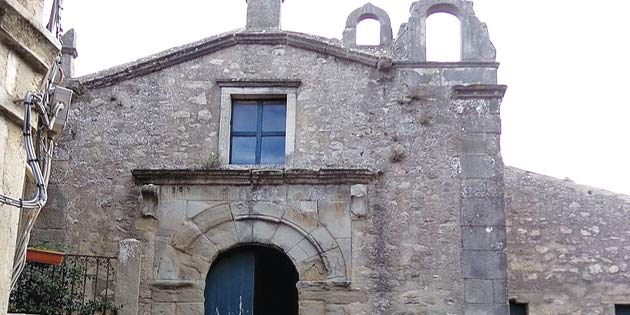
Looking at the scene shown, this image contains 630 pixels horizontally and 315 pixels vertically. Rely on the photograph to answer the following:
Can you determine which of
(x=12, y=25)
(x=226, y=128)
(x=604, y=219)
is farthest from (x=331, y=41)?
(x=12, y=25)

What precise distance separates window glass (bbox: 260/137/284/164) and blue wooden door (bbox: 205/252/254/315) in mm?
1136

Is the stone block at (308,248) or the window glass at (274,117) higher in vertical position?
the window glass at (274,117)

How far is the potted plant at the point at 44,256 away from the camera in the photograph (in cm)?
866

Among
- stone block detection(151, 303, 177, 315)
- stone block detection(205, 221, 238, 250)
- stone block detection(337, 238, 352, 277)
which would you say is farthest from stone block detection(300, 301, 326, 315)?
stone block detection(151, 303, 177, 315)

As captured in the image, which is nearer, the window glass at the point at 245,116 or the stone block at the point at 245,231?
the stone block at the point at 245,231

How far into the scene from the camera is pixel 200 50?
10.5 metres

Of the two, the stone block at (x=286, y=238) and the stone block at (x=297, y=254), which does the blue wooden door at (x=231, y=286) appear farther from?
the stone block at (x=297, y=254)

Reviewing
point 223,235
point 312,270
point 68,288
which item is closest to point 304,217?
point 312,270

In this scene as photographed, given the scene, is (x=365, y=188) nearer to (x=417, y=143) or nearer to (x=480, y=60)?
(x=417, y=143)

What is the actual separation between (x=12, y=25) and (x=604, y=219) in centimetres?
1087

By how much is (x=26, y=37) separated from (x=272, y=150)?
5.87m

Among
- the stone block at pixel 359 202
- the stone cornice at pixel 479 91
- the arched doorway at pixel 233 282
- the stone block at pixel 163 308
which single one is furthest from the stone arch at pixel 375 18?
the stone block at pixel 163 308

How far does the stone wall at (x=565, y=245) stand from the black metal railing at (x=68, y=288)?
635cm

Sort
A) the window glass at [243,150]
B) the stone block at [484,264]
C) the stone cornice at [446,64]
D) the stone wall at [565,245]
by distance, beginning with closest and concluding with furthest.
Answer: the stone block at [484,264] → the stone cornice at [446,64] → the window glass at [243,150] → the stone wall at [565,245]
